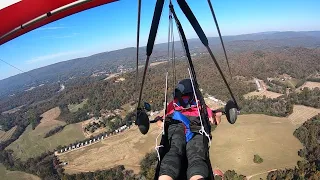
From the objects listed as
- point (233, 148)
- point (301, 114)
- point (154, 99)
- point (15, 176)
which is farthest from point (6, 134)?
point (301, 114)

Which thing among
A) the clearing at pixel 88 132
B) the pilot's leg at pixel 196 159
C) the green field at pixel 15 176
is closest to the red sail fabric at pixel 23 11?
the pilot's leg at pixel 196 159

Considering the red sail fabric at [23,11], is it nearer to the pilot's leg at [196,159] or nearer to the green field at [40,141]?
the pilot's leg at [196,159]

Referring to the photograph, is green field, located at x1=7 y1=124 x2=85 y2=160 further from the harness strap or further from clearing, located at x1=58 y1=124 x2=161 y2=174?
the harness strap

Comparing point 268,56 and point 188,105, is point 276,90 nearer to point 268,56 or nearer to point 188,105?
point 268,56

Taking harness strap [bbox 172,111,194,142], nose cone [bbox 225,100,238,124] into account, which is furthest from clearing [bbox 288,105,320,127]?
harness strap [bbox 172,111,194,142]

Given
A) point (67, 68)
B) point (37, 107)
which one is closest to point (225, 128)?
point (37, 107)

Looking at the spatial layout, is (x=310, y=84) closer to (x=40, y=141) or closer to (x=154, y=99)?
(x=154, y=99)
